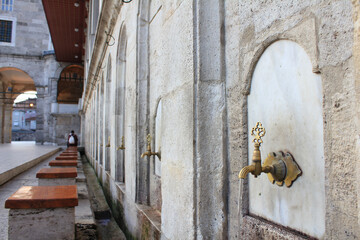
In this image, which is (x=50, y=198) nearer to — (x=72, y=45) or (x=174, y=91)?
(x=174, y=91)

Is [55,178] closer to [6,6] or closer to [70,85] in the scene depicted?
[70,85]

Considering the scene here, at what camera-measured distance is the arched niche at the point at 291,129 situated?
4.62ft

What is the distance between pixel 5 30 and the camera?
25.6 meters

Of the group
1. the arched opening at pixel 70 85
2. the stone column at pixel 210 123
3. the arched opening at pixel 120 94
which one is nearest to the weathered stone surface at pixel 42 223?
the stone column at pixel 210 123

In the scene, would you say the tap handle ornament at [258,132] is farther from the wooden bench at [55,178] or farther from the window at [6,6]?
the window at [6,6]

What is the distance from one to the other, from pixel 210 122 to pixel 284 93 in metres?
0.62

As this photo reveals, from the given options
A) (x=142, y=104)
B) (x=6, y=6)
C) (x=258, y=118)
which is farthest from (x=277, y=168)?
(x=6, y=6)

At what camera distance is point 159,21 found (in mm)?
3703

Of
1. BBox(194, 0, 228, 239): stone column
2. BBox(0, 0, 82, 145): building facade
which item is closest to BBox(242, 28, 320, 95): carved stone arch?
BBox(194, 0, 228, 239): stone column

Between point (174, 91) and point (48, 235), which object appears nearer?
point (174, 91)

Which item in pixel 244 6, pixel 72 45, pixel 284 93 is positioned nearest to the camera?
pixel 284 93

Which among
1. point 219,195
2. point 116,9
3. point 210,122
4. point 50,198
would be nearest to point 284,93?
point 210,122

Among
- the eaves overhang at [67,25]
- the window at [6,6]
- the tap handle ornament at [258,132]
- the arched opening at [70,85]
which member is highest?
the window at [6,6]

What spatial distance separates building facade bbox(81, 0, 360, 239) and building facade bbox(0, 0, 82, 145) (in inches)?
943
